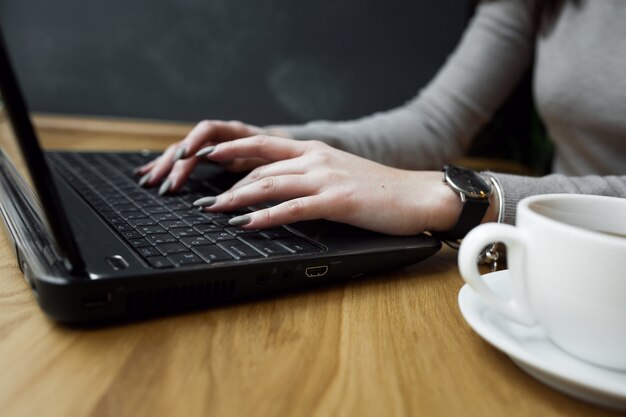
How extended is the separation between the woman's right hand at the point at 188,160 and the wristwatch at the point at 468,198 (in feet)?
0.88

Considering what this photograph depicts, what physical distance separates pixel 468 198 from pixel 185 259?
29 cm

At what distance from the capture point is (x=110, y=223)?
512 millimetres

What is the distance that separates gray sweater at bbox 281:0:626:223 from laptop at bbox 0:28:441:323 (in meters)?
0.32

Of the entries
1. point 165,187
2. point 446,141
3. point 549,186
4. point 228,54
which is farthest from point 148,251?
A: point 228,54

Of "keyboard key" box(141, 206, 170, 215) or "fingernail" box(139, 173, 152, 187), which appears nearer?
"keyboard key" box(141, 206, 170, 215)

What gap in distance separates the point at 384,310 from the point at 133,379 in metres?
0.21

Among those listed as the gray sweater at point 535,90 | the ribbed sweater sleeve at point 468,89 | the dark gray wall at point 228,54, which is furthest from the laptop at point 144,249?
the dark gray wall at point 228,54

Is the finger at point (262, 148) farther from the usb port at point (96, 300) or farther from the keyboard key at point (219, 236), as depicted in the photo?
the usb port at point (96, 300)

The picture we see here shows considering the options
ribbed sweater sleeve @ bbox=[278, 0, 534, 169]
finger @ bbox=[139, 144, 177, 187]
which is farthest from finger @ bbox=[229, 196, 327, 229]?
ribbed sweater sleeve @ bbox=[278, 0, 534, 169]

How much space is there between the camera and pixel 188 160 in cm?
69

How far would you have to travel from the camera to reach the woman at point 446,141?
55cm

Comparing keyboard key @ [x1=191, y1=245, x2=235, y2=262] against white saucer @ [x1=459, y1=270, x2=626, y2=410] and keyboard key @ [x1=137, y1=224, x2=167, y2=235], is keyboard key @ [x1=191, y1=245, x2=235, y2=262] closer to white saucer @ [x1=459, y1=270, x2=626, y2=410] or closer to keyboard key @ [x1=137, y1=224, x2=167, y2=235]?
keyboard key @ [x1=137, y1=224, x2=167, y2=235]

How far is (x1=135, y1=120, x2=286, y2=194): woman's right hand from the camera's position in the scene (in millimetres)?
675

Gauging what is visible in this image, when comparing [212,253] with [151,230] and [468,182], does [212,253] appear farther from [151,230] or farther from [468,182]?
[468,182]
